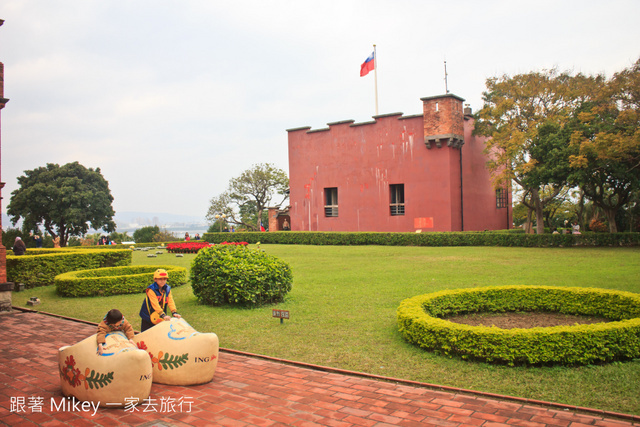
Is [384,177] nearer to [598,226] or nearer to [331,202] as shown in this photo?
[331,202]

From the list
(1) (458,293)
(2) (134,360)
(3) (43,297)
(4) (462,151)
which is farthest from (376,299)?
(4) (462,151)

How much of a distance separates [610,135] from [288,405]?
1795cm

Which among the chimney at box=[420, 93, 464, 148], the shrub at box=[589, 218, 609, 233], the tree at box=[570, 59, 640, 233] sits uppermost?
the chimney at box=[420, 93, 464, 148]

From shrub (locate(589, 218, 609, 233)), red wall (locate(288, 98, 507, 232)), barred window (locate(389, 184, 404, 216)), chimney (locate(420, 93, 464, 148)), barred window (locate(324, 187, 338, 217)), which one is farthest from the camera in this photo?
barred window (locate(324, 187, 338, 217))

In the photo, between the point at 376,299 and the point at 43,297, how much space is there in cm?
844

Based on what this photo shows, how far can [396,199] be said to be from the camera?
2692cm

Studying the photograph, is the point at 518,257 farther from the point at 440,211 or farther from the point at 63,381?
the point at 63,381

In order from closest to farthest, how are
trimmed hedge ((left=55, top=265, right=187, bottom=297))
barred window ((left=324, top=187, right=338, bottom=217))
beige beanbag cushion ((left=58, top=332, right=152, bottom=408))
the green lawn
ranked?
beige beanbag cushion ((left=58, top=332, right=152, bottom=408)), the green lawn, trimmed hedge ((left=55, top=265, right=187, bottom=297)), barred window ((left=324, top=187, right=338, bottom=217))

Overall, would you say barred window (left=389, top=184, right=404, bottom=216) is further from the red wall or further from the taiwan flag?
the taiwan flag

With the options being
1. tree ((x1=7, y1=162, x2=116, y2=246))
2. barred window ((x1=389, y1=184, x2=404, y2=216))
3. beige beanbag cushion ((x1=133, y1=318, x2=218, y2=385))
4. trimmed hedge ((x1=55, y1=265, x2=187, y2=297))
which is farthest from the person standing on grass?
tree ((x1=7, y1=162, x2=116, y2=246))

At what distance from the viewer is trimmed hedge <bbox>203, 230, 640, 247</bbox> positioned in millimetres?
19906

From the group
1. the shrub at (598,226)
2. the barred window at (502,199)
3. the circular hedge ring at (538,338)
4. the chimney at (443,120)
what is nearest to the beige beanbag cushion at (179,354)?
the circular hedge ring at (538,338)

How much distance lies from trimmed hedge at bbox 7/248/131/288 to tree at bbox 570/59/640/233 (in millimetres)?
18041

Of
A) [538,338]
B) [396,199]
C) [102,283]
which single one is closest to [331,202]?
[396,199]
